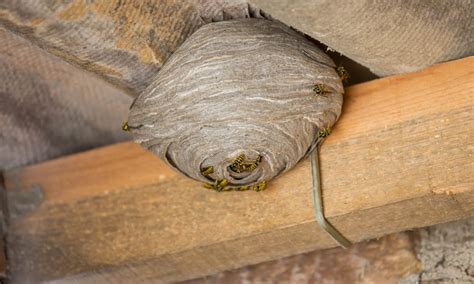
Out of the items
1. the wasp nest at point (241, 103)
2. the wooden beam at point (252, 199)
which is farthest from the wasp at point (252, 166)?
the wooden beam at point (252, 199)

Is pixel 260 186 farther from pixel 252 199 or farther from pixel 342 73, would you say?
pixel 342 73

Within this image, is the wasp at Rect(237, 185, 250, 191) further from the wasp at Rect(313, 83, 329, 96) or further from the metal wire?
the wasp at Rect(313, 83, 329, 96)

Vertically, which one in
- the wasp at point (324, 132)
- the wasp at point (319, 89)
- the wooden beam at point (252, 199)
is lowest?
the wooden beam at point (252, 199)

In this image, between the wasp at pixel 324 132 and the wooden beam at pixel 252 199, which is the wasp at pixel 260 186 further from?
the wasp at pixel 324 132

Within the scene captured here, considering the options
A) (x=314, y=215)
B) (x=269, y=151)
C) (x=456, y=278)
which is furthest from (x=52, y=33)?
(x=456, y=278)

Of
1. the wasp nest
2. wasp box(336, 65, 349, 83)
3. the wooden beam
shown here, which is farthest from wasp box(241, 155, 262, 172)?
wasp box(336, 65, 349, 83)

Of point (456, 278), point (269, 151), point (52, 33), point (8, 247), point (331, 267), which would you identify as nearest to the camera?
point (52, 33)

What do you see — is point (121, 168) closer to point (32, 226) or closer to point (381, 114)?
point (32, 226)
